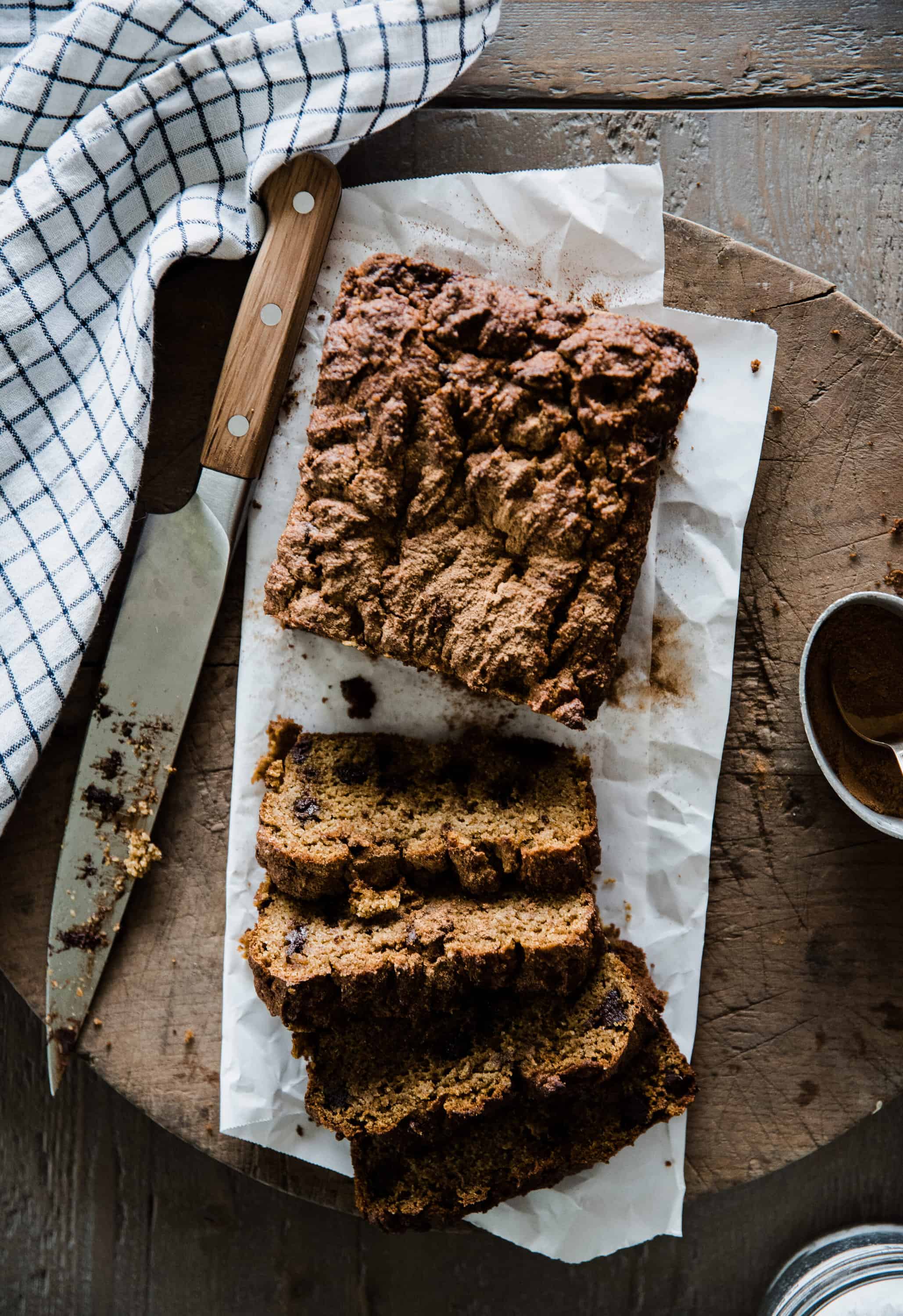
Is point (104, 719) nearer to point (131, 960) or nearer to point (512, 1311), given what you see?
point (131, 960)

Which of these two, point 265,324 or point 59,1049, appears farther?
point 59,1049

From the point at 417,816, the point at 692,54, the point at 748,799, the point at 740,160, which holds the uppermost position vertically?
the point at 692,54

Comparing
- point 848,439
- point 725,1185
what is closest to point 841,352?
point 848,439

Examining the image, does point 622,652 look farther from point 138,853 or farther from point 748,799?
point 138,853

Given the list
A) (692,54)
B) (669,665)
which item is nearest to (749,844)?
(669,665)

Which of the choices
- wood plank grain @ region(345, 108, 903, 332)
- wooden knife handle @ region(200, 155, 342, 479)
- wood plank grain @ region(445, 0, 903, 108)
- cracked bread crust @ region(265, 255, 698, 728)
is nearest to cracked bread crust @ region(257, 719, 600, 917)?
cracked bread crust @ region(265, 255, 698, 728)

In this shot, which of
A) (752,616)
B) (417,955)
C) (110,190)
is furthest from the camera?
(752,616)

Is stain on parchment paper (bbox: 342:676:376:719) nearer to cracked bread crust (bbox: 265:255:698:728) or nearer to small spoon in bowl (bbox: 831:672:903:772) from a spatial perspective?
cracked bread crust (bbox: 265:255:698:728)
